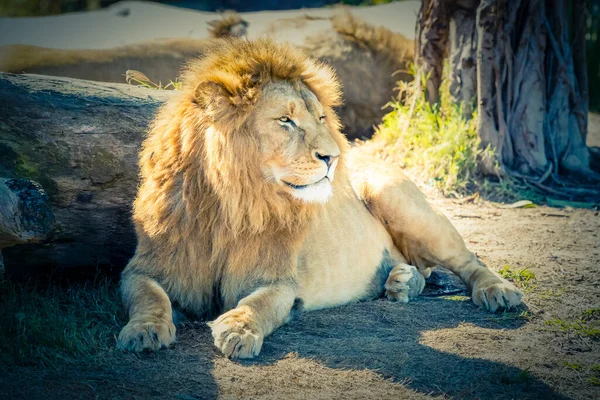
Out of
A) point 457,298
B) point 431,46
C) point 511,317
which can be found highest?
point 431,46

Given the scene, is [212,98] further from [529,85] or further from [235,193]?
[529,85]

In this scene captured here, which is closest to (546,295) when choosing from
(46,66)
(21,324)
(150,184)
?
(150,184)

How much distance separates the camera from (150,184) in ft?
12.4

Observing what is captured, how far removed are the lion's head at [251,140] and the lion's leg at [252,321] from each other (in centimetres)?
39

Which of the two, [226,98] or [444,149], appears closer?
[226,98]

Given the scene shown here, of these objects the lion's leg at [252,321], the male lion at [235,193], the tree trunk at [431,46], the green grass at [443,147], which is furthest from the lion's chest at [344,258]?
the tree trunk at [431,46]

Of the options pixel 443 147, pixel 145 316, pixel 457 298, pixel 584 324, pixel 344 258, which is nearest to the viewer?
pixel 145 316

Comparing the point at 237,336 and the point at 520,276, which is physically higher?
the point at 237,336

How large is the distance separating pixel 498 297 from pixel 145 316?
7.31ft

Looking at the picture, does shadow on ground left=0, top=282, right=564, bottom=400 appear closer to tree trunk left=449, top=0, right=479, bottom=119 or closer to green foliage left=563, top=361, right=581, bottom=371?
green foliage left=563, top=361, right=581, bottom=371

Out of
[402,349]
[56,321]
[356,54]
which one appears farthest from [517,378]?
[356,54]

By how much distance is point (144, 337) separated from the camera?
328cm

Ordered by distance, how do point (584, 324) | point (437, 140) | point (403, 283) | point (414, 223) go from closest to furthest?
point (584, 324) → point (403, 283) → point (414, 223) → point (437, 140)

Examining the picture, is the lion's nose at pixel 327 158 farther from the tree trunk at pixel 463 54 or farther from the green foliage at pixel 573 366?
the tree trunk at pixel 463 54
